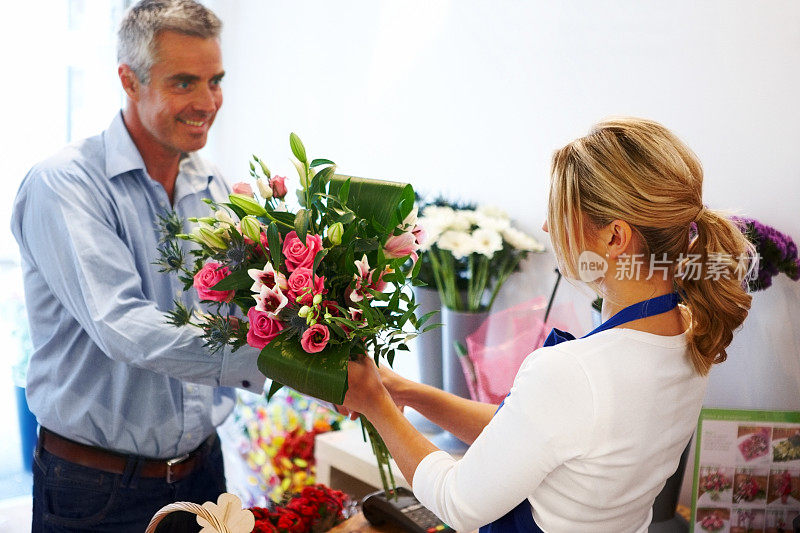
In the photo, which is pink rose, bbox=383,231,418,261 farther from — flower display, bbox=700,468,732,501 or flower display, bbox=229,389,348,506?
flower display, bbox=229,389,348,506

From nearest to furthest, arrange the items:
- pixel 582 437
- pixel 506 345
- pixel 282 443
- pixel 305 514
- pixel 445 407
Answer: pixel 582 437
pixel 445 407
pixel 305 514
pixel 506 345
pixel 282 443

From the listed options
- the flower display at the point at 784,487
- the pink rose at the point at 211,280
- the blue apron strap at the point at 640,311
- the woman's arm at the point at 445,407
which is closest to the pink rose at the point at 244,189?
the pink rose at the point at 211,280

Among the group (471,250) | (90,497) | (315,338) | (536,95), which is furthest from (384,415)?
(536,95)

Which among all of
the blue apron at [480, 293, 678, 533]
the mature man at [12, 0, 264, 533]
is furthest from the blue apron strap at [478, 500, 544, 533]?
the mature man at [12, 0, 264, 533]

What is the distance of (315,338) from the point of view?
1.16m

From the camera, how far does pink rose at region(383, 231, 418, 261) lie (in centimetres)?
125

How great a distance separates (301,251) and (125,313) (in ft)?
1.74

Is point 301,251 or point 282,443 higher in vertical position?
point 301,251

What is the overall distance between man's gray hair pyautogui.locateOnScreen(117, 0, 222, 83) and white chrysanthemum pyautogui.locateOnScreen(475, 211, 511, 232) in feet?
2.81

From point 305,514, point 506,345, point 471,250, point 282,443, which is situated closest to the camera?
point 305,514

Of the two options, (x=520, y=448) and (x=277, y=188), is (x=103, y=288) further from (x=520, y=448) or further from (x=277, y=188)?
(x=520, y=448)

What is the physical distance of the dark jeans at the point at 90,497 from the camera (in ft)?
5.23

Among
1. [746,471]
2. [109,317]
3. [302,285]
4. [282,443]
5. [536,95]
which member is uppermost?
[536,95]

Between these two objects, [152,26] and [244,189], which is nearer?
[244,189]
